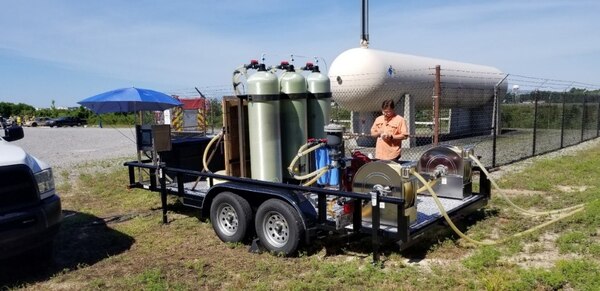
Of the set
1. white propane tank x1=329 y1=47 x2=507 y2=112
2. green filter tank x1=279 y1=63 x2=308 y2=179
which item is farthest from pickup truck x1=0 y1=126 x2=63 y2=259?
white propane tank x1=329 y1=47 x2=507 y2=112

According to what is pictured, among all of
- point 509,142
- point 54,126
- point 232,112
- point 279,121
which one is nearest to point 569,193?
point 279,121

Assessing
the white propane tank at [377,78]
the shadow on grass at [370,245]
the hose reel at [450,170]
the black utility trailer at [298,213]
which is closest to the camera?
the black utility trailer at [298,213]

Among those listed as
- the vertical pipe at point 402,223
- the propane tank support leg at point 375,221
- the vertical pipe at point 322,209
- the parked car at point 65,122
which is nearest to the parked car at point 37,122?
the parked car at point 65,122

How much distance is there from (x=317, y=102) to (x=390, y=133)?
1189 millimetres

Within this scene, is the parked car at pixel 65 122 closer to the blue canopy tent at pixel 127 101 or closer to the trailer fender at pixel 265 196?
the blue canopy tent at pixel 127 101

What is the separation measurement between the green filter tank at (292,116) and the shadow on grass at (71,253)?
2.52 metres

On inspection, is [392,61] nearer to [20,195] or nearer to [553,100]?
[553,100]

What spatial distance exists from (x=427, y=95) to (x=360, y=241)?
1258 centimetres

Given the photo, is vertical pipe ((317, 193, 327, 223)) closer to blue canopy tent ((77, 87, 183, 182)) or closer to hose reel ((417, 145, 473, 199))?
hose reel ((417, 145, 473, 199))

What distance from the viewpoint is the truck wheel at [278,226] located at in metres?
5.21

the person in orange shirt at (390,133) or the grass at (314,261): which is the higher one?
the person in orange shirt at (390,133)

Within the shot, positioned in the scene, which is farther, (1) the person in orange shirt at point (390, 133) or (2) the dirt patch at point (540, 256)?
(1) the person in orange shirt at point (390, 133)

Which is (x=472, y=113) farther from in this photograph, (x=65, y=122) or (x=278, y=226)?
(x=65, y=122)

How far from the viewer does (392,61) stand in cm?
1575
